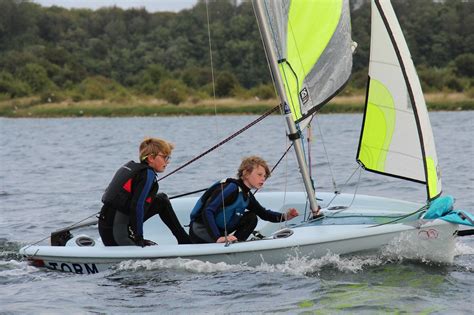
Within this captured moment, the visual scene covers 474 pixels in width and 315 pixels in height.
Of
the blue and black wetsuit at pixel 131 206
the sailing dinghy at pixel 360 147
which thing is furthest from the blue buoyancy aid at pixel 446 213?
the blue and black wetsuit at pixel 131 206

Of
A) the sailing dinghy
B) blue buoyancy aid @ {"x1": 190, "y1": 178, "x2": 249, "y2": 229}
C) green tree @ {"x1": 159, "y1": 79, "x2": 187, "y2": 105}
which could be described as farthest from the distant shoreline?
blue buoyancy aid @ {"x1": 190, "y1": 178, "x2": 249, "y2": 229}

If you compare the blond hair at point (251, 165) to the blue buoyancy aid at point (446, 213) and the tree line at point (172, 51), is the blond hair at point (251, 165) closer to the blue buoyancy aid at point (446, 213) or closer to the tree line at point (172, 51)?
the blue buoyancy aid at point (446, 213)

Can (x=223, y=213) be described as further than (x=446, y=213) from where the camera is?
Yes

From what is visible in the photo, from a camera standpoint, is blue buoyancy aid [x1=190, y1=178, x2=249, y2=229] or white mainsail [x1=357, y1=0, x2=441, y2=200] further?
blue buoyancy aid [x1=190, y1=178, x2=249, y2=229]

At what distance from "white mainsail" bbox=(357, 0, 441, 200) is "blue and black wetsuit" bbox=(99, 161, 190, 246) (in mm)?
1585

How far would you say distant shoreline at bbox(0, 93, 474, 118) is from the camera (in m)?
34.7

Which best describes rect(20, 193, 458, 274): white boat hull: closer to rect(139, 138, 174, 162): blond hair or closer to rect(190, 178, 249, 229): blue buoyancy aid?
rect(190, 178, 249, 229): blue buoyancy aid

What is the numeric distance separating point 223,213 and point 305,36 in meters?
1.39

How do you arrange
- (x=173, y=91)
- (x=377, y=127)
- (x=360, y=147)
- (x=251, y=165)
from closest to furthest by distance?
(x=251, y=165)
(x=377, y=127)
(x=360, y=147)
(x=173, y=91)

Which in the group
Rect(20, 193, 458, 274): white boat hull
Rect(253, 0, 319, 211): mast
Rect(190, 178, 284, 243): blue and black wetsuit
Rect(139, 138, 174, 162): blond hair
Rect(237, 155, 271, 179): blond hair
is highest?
Rect(253, 0, 319, 211): mast

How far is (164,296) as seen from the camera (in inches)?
231

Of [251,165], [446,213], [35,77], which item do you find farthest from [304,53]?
[35,77]

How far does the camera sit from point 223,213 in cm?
655

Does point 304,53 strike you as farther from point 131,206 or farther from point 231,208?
point 131,206
